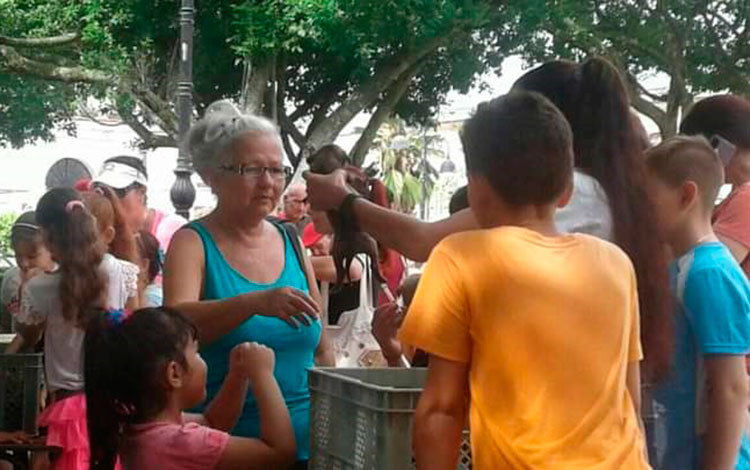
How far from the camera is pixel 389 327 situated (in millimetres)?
2816

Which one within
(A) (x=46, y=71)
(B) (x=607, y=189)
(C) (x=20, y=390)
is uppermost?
(A) (x=46, y=71)

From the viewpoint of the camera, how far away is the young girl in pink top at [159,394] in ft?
8.23

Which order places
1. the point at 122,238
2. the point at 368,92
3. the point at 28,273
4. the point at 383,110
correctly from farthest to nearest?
the point at 383,110 < the point at 368,92 < the point at 28,273 < the point at 122,238

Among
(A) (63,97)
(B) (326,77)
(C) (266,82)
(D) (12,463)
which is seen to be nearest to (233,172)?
(D) (12,463)

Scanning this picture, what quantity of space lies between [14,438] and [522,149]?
9.57 feet

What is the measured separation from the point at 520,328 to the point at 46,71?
20.6 meters

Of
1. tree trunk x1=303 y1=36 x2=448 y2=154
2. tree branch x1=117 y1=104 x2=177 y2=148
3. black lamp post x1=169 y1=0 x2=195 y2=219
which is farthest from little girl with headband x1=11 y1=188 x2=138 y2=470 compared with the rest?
tree branch x1=117 y1=104 x2=177 y2=148

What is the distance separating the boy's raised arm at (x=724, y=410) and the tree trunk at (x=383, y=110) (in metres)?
17.6

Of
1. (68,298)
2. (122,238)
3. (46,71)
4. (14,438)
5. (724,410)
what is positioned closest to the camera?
(724,410)

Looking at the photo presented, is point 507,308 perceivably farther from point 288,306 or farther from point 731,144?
point 731,144

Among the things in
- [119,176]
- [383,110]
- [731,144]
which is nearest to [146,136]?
[383,110]

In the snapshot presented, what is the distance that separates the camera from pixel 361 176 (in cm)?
284

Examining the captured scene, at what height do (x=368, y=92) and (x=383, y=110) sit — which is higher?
(x=368, y=92)

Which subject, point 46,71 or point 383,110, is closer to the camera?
point 383,110
